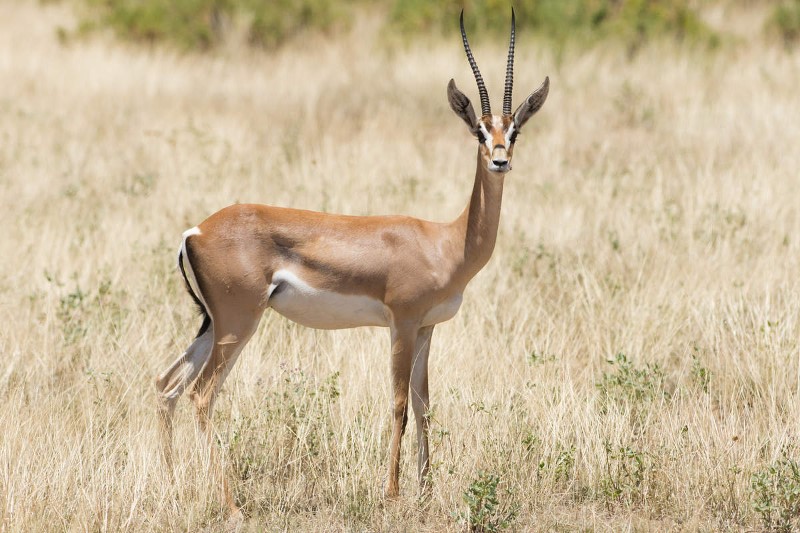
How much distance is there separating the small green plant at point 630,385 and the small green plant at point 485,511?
109cm

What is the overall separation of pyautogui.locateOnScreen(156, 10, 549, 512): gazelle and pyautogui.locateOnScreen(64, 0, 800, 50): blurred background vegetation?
10.5m

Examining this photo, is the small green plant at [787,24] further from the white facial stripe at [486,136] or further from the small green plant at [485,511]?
the small green plant at [485,511]

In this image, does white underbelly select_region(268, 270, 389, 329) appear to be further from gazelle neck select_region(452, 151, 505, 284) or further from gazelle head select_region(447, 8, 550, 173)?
gazelle head select_region(447, 8, 550, 173)

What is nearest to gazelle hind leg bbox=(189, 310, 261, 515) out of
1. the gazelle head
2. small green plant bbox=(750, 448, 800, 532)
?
the gazelle head

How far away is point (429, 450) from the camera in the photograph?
16.3ft

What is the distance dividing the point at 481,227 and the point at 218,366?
54.9 inches

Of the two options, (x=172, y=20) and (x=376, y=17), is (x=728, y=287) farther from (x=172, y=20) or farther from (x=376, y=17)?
(x=376, y=17)

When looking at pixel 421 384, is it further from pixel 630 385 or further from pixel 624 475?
pixel 630 385

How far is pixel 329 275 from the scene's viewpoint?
4.64m

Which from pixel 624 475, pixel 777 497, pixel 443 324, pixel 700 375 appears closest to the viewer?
pixel 777 497

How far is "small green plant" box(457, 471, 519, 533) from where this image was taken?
172 inches

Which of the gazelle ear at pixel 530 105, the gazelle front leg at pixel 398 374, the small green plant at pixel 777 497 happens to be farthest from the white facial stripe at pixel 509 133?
the small green plant at pixel 777 497

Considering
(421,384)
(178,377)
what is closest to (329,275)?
(421,384)

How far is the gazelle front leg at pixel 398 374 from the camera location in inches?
184
